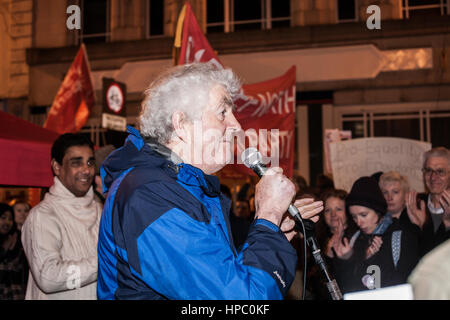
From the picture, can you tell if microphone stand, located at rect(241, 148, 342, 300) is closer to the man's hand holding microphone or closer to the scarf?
the man's hand holding microphone

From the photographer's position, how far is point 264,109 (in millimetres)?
5996

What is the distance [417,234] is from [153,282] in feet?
9.21

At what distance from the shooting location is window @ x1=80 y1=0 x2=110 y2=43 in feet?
40.3

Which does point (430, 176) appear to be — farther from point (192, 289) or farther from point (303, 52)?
point (303, 52)

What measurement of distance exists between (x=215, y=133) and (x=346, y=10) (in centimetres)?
1028

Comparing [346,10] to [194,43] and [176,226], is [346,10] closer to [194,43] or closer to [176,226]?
[194,43]

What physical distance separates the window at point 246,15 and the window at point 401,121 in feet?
8.97

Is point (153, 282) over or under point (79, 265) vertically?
over

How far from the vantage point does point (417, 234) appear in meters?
3.64

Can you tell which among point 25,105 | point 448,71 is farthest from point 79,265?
point 25,105

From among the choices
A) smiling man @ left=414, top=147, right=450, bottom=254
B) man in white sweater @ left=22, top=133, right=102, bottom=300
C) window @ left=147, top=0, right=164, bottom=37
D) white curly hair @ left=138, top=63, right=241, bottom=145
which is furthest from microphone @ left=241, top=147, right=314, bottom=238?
window @ left=147, top=0, right=164, bottom=37

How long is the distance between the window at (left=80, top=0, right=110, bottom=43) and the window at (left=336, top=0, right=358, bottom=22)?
5.95 meters

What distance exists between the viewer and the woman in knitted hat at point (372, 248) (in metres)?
3.24

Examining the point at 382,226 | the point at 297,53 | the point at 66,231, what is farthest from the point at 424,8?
the point at 66,231
